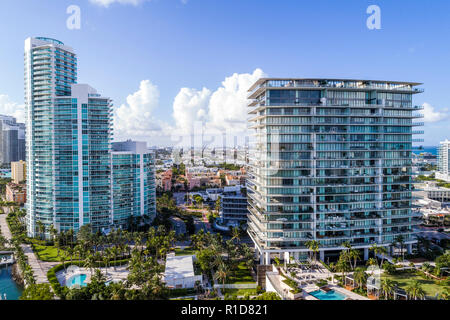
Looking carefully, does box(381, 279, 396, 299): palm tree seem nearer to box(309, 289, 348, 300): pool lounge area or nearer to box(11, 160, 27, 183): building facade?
box(309, 289, 348, 300): pool lounge area

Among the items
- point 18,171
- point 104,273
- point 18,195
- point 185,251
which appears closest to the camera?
point 104,273

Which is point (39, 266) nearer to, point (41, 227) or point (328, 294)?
point (41, 227)

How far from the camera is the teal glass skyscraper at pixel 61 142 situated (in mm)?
25859

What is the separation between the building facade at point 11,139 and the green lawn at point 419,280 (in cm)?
4363

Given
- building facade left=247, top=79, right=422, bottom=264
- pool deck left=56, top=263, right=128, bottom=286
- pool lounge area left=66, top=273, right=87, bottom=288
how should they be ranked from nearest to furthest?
pool lounge area left=66, top=273, right=87, bottom=288
pool deck left=56, top=263, right=128, bottom=286
building facade left=247, top=79, right=422, bottom=264

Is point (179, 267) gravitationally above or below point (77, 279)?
above

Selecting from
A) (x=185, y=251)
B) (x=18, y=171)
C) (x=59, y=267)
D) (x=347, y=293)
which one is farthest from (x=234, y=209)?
(x=18, y=171)

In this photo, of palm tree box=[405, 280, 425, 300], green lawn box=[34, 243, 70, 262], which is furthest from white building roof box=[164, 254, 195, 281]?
palm tree box=[405, 280, 425, 300]

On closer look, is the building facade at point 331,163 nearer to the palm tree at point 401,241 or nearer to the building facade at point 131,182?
the palm tree at point 401,241

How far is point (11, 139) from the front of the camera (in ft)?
131

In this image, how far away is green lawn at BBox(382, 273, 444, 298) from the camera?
15292 mm

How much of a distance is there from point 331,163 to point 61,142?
81.5ft

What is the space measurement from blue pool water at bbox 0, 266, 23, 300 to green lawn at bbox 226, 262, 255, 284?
1327 cm
